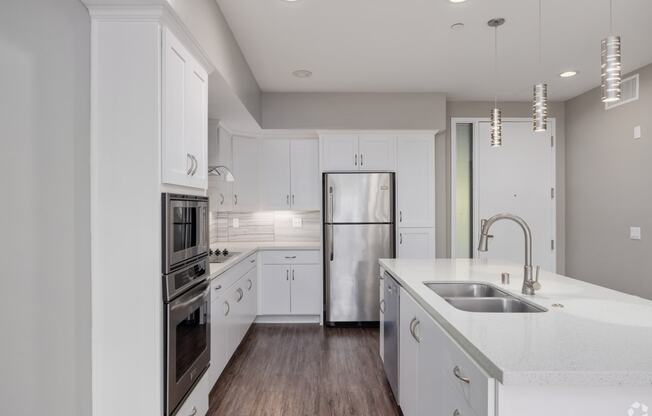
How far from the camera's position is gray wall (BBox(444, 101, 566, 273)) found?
14.9ft

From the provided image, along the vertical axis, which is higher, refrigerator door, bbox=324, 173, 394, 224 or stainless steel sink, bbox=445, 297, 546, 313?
refrigerator door, bbox=324, 173, 394, 224

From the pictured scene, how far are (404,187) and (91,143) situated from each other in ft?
10.5

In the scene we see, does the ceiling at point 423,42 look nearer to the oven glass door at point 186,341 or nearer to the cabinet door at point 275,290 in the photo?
the oven glass door at point 186,341

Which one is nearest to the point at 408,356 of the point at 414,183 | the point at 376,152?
the point at 414,183

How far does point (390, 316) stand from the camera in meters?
2.53

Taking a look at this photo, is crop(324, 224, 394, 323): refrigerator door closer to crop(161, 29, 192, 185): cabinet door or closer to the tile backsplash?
the tile backsplash

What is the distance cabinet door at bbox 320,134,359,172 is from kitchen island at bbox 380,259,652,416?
240 cm

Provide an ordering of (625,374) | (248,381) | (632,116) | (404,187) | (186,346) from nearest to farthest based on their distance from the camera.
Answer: (625,374) → (186,346) → (248,381) → (632,116) → (404,187)

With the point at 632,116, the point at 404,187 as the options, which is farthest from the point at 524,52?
the point at 404,187

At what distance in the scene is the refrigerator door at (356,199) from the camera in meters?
4.07

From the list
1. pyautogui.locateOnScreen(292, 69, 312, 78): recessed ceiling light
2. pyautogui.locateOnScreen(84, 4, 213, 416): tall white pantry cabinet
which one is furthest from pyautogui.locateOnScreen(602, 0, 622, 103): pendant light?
pyautogui.locateOnScreen(292, 69, 312, 78): recessed ceiling light

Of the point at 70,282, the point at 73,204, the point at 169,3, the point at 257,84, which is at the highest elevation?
the point at 257,84

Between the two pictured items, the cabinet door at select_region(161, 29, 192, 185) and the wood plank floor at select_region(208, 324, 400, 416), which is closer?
the cabinet door at select_region(161, 29, 192, 185)

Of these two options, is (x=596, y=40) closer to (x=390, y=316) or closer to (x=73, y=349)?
(x=390, y=316)
